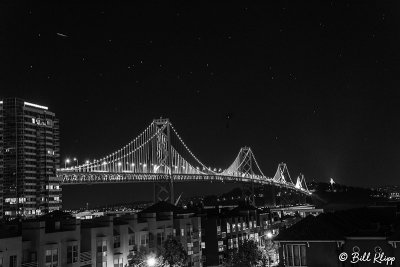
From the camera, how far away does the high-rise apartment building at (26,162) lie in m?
136

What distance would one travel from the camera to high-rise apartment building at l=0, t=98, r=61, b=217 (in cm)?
13650

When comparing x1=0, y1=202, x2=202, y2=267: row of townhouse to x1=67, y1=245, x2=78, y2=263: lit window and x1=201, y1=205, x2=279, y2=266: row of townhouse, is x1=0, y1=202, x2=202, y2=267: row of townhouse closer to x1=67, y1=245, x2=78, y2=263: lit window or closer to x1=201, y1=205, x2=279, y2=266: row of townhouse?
x1=67, y1=245, x2=78, y2=263: lit window

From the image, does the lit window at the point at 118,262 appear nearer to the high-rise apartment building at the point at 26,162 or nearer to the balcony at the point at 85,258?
the balcony at the point at 85,258

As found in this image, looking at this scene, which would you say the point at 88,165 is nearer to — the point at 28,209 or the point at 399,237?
the point at 28,209

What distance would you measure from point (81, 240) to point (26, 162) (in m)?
108

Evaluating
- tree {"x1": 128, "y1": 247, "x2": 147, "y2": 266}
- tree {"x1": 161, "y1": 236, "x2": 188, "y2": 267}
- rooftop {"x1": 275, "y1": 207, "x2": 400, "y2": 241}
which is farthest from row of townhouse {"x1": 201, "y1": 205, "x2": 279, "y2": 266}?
rooftop {"x1": 275, "y1": 207, "x2": 400, "y2": 241}

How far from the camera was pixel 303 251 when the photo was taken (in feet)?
84.9

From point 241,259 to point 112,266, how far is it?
12668 mm

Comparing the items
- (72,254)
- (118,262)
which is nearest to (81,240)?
(72,254)

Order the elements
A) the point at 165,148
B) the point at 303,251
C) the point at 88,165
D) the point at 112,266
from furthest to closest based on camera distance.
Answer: the point at 165,148, the point at 88,165, the point at 112,266, the point at 303,251

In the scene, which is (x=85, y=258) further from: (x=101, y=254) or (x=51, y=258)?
(x=51, y=258)

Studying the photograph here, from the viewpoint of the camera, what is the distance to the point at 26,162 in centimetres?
13812

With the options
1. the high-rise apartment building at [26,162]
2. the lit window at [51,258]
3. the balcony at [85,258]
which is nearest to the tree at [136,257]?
the balcony at [85,258]

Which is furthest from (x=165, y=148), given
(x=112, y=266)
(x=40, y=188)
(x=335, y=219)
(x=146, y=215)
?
(x=335, y=219)
